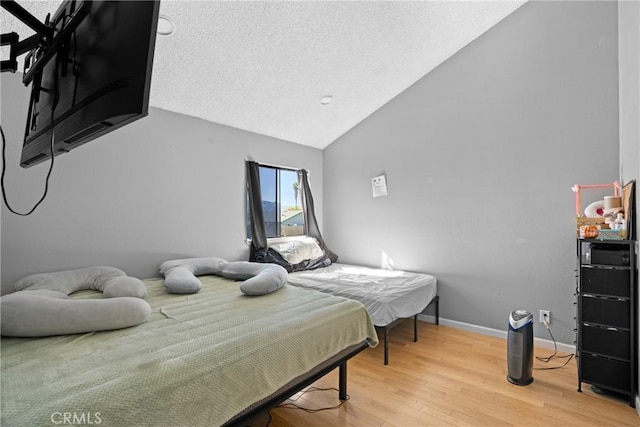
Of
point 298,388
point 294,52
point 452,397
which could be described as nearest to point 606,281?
point 452,397

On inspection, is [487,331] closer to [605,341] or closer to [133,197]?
[605,341]

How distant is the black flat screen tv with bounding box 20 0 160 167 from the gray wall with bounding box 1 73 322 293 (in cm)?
130

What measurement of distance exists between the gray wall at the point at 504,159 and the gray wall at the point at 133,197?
1870mm

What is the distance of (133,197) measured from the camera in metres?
2.80

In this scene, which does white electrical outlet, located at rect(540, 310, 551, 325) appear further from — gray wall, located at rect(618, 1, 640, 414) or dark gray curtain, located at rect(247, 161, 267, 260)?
dark gray curtain, located at rect(247, 161, 267, 260)

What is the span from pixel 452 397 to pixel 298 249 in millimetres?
2270

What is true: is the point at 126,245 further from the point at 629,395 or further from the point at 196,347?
the point at 629,395

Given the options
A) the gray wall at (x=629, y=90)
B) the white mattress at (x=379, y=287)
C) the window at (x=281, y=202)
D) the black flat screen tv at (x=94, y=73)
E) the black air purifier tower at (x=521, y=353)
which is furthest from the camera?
the window at (x=281, y=202)

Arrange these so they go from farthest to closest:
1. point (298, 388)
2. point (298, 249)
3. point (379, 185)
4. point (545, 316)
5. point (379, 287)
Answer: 1. point (379, 185)
2. point (298, 249)
3. point (379, 287)
4. point (545, 316)
5. point (298, 388)

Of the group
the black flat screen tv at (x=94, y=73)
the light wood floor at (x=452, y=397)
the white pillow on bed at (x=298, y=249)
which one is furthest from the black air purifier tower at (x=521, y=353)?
the black flat screen tv at (x=94, y=73)

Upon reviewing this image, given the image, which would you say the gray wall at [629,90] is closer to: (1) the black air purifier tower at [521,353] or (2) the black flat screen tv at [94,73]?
(1) the black air purifier tower at [521,353]

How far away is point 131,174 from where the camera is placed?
110 inches

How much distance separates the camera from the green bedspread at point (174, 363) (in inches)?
37.5

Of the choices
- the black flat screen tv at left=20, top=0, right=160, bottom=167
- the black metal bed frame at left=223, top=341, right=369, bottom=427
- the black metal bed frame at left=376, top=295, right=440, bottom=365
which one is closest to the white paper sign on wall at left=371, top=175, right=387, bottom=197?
the black metal bed frame at left=376, top=295, right=440, bottom=365
